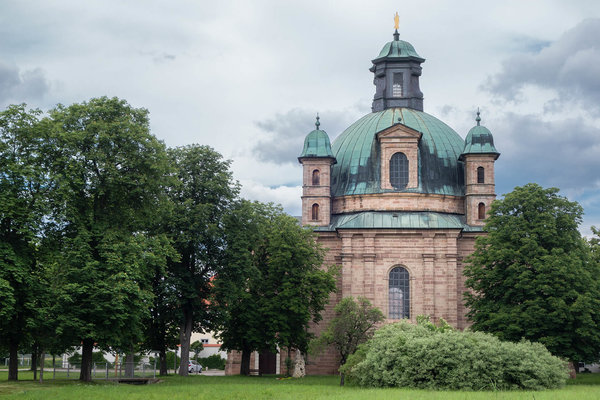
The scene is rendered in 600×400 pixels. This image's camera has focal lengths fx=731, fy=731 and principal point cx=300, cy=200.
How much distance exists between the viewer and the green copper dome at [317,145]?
62.4 meters

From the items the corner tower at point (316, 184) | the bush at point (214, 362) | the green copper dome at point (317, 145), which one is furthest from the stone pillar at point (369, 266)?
the bush at point (214, 362)

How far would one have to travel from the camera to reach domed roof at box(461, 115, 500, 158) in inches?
2432

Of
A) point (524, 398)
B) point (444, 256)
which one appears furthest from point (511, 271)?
point (524, 398)

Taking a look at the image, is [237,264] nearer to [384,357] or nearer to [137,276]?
[137,276]

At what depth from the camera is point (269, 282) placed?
173 feet

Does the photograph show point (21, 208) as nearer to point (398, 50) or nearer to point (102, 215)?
point (102, 215)

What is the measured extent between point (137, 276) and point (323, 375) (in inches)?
939

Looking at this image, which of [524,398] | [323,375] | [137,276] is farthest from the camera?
[323,375]

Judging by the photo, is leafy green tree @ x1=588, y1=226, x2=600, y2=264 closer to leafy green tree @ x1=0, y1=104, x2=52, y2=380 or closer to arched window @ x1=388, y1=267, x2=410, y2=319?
arched window @ x1=388, y1=267, x2=410, y2=319

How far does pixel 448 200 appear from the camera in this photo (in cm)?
6234

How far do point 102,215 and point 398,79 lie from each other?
37.5 metres

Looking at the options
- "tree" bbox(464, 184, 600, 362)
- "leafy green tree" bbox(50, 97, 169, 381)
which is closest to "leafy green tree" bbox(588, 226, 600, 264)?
"tree" bbox(464, 184, 600, 362)

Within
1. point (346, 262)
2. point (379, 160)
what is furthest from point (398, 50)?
point (346, 262)

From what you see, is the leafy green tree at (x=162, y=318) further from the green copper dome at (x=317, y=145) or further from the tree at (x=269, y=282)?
the green copper dome at (x=317, y=145)
